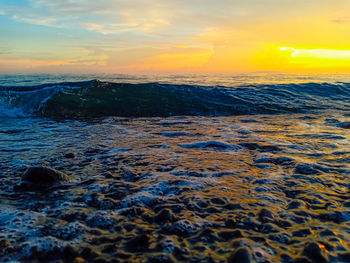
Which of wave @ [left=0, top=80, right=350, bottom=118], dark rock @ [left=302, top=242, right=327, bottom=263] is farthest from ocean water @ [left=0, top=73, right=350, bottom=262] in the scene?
wave @ [left=0, top=80, right=350, bottom=118]

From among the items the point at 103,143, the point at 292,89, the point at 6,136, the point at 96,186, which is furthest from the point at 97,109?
the point at 292,89

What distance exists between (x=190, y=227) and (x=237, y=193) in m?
0.90

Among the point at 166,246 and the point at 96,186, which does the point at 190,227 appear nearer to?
the point at 166,246

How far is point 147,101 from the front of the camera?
11.5m

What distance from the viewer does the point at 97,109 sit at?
405 inches

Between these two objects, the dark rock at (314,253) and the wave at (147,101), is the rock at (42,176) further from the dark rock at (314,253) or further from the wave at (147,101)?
the wave at (147,101)

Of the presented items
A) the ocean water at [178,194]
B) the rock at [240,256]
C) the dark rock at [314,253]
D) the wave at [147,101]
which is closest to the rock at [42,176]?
the ocean water at [178,194]

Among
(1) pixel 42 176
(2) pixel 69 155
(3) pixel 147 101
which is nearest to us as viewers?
(1) pixel 42 176

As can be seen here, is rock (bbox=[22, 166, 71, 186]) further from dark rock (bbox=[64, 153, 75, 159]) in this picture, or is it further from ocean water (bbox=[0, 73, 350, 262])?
dark rock (bbox=[64, 153, 75, 159])

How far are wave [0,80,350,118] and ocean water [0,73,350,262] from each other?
3.08 meters

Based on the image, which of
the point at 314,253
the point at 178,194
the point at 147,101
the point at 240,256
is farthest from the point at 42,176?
the point at 147,101

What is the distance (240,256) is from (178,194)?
119 centimetres

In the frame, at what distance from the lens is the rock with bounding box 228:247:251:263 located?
1842 millimetres

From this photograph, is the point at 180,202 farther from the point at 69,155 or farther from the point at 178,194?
the point at 69,155
